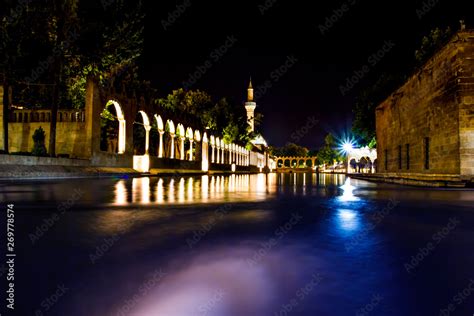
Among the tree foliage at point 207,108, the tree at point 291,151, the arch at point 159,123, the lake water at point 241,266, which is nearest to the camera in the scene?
the lake water at point 241,266

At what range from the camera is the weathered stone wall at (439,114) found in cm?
1359

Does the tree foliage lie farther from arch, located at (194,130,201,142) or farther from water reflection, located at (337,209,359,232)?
water reflection, located at (337,209,359,232)

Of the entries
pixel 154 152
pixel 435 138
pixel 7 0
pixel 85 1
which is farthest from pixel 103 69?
pixel 435 138

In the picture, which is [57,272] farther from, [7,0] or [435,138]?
[7,0]

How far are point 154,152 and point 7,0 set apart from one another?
27663 millimetres

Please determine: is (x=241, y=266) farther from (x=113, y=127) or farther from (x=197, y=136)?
(x=197, y=136)

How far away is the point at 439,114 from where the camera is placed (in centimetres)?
1562

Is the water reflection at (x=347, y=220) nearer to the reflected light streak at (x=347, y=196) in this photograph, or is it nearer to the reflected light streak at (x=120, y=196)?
the reflected light streak at (x=347, y=196)

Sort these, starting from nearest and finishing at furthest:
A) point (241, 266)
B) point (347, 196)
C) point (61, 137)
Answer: point (241, 266), point (347, 196), point (61, 137)

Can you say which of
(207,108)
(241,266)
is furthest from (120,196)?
(207,108)

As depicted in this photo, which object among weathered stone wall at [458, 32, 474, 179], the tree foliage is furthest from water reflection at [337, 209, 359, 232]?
the tree foliage

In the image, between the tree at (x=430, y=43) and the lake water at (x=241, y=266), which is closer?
the lake water at (x=241, y=266)

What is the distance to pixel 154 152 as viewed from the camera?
45.3 meters

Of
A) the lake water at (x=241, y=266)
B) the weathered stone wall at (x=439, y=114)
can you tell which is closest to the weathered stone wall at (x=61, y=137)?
the lake water at (x=241, y=266)
